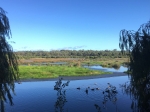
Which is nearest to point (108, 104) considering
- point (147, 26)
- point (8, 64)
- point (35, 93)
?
point (35, 93)

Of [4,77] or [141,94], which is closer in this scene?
[4,77]

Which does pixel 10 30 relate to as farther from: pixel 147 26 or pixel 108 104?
pixel 108 104

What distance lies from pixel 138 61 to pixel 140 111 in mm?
3038

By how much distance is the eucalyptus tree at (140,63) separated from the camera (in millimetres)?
11766

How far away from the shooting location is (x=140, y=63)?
11820 mm

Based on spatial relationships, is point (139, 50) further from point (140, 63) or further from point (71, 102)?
point (71, 102)

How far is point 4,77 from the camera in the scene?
11.2 metres

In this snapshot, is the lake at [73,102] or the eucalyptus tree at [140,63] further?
the lake at [73,102]

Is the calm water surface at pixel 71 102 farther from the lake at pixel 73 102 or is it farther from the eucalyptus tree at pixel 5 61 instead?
the eucalyptus tree at pixel 5 61

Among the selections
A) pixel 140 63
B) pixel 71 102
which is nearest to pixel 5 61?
pixel 140 63

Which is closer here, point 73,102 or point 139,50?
point 139,50

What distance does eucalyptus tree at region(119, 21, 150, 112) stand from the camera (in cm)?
1177

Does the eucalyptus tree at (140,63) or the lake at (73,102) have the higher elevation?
the eucalyptus tree at (140,63)

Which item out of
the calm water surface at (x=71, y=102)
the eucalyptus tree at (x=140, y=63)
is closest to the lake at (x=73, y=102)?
the calm water surface at (x=71, y=102)
